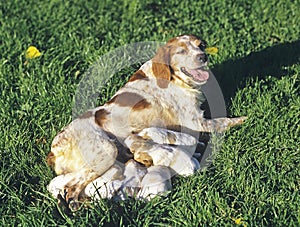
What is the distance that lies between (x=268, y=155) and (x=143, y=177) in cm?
91

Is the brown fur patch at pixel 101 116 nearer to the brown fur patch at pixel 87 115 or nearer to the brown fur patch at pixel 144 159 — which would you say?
the brown fur patch at pixel 87 115

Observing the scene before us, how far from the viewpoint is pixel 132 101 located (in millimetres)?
4309

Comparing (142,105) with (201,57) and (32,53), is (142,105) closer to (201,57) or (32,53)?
(201,57)

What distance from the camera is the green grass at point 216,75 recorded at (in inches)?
151

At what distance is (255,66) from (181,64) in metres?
1.28

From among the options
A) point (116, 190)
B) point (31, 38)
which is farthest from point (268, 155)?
point (31, 38)

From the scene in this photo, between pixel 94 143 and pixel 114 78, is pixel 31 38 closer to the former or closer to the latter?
pixel 114 78

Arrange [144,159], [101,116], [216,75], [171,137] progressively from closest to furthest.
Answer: [144,159]
[171,137]
[101,116]
[216,75]

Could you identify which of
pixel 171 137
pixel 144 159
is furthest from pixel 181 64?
pixel 144 159

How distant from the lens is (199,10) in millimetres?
6512

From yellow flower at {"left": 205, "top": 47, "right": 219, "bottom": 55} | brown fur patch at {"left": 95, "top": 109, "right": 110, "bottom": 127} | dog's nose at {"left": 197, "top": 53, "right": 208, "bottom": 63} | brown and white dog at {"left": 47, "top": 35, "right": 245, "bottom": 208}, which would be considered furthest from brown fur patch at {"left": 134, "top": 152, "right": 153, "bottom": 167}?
yellow flower at {"left": 205, "top": 47, "right": 219, "bottom": 55}

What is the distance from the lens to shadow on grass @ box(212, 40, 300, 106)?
16.9 feet

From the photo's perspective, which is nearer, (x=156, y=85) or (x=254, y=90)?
(x=156, y=85)

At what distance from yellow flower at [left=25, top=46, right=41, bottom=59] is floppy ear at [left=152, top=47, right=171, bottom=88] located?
161 centimetres
